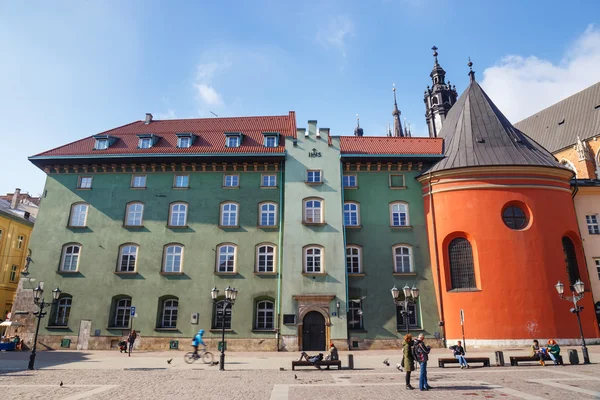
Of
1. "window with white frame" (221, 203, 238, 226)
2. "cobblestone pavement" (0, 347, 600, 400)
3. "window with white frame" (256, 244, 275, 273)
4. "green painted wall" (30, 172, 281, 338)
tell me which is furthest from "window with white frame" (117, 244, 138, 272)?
"window with white frame" (256, 244, 275, 273)

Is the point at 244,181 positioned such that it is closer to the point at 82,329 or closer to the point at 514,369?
the point at 82,329

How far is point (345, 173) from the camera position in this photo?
28.3 metres

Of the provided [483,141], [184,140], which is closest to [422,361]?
[483,141]

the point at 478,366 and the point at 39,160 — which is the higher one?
the point at 39,160

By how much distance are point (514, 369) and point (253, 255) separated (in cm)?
1612

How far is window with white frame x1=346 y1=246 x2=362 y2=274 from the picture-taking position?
85.4 feet

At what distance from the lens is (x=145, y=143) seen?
96.8 ft

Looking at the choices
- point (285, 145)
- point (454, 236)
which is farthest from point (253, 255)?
point (454, 236)

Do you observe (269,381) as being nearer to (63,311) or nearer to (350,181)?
(350,181)

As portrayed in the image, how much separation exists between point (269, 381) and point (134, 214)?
60.1 ft

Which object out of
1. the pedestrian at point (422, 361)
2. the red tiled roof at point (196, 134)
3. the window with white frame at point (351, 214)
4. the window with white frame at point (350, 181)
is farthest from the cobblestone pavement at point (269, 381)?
the red tiled roof at point (196, 134)

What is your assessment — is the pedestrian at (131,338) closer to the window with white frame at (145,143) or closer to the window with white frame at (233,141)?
the window with white frame at (145,143)

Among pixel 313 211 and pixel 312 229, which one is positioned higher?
pixel 313 211

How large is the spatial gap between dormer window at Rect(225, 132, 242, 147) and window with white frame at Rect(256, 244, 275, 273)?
324 inches
